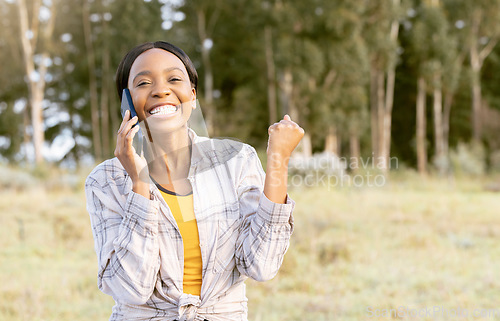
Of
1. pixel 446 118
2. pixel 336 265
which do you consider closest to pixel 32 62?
pixel 336 265

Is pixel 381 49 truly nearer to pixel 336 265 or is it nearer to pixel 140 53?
pixel 336 265

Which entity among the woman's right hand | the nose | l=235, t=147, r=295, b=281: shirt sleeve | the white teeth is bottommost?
l=235, t=147, r=295, b=281: shirt sleeve

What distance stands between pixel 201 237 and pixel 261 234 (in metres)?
0.26

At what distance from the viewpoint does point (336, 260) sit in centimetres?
640

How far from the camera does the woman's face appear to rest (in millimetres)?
1837

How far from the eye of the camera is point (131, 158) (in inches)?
67.2

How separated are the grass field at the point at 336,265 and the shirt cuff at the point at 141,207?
9.87 feet

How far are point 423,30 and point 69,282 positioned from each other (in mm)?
21964

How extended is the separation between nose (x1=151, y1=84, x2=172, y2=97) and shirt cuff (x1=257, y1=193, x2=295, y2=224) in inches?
20.0

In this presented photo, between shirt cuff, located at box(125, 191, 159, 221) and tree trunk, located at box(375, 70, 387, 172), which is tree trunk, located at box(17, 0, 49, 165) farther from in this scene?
shirt cuff, located at box(125, 191, 159, 221)

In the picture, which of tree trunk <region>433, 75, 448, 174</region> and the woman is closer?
the woman

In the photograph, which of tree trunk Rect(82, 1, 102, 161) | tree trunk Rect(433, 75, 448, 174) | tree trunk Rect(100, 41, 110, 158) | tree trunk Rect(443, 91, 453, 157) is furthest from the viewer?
tree trunk Rect(443, 91, 453, 157)

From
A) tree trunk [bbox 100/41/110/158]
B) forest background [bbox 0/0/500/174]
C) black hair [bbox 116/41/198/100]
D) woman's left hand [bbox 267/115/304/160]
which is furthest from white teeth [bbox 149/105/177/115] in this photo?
tree trunk [bbox 100/41/110/158]

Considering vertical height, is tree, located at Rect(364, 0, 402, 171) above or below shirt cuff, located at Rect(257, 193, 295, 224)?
above
